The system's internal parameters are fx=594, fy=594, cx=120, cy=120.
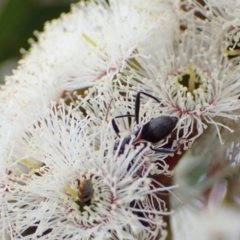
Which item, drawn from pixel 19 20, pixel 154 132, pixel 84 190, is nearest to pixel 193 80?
pixel 154 132

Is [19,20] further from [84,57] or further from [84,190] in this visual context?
[84,190]

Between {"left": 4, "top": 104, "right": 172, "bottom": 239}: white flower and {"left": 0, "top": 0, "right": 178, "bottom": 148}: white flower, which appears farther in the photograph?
{"left": 0, "top": 0, "right": 178, "bottom": 148}: white flower

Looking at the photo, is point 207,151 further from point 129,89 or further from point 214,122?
point 129,89

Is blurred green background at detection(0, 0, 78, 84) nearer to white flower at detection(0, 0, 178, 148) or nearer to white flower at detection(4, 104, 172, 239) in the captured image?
white flower at detection(0, 0, 178, 148)

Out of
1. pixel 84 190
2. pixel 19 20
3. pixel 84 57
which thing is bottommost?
pixel 84 190

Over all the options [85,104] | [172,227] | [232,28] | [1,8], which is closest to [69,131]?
[85,104]

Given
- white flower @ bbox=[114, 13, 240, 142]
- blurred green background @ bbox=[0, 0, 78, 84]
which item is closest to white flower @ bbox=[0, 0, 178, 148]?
white flower @ bbox=[114, 13, 240, 142]
